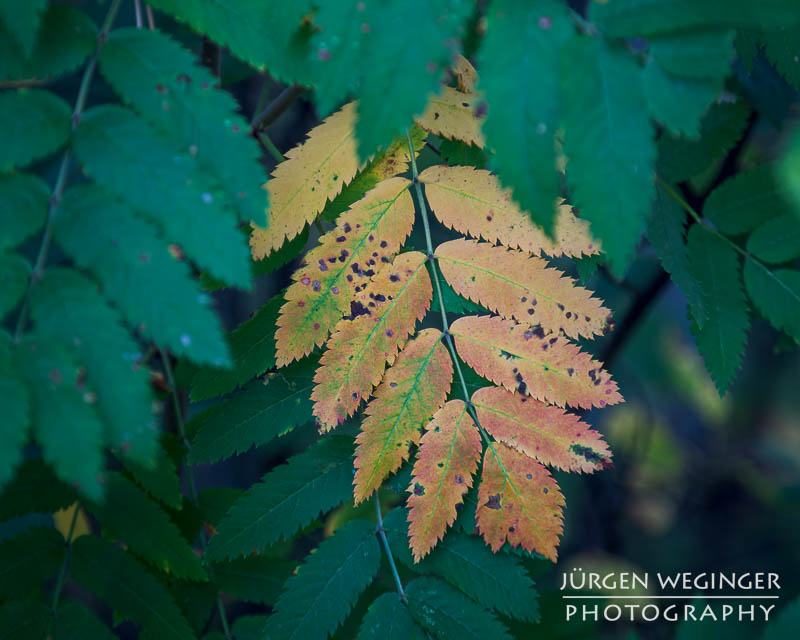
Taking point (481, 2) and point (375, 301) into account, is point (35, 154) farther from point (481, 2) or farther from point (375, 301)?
point (481, 2)

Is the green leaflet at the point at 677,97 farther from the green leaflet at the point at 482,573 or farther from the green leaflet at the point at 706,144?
the green leaflet at the point at 482,573

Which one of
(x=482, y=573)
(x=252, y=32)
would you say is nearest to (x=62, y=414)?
(x=252, y=32)

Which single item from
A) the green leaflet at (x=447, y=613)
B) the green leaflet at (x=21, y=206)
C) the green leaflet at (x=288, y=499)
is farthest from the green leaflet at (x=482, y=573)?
the green leaflet at (x=21, y=206)

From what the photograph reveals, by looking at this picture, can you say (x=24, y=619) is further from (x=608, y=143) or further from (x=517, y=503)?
(x=608, y=143)

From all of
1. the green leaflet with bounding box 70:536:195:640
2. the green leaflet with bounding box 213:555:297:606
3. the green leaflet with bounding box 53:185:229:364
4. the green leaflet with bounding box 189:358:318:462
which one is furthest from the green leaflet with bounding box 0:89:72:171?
the green leaflet with bounding box 213:555:297:606

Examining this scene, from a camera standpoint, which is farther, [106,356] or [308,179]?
[308,179]
